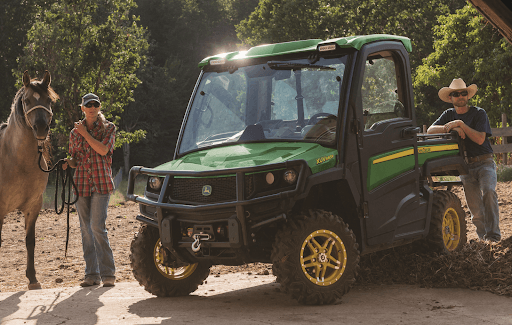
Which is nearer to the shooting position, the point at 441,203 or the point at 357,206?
the point at 357,206

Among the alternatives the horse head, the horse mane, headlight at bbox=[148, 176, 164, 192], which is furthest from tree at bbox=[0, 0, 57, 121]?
headlight at bbox=[148, 176, 164, 192]

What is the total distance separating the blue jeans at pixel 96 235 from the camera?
7391mm

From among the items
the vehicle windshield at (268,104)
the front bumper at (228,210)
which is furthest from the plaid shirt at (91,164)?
the front bumper at (228,210)

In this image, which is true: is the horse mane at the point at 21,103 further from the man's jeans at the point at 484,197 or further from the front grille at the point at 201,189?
the man's jeans at the point at 484,197

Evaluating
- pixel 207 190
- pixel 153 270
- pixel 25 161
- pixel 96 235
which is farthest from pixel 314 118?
pixel 25 161

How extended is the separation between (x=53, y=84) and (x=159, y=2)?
126 feet

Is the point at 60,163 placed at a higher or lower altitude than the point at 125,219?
higher

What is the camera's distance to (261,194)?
5.41 m

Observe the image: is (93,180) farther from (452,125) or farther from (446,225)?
(452,125)

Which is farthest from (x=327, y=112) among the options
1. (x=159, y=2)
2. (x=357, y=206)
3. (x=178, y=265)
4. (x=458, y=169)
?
(x=159, y=2)

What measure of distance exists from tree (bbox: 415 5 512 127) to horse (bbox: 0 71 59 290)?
61.9 feet

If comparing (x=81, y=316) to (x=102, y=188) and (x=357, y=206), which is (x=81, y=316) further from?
(x=357, y=206)

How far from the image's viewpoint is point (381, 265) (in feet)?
23.7

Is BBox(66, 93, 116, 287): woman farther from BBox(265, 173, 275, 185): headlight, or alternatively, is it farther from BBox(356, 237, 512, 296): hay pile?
BBox(356, 237, 512, 296): hay pile
